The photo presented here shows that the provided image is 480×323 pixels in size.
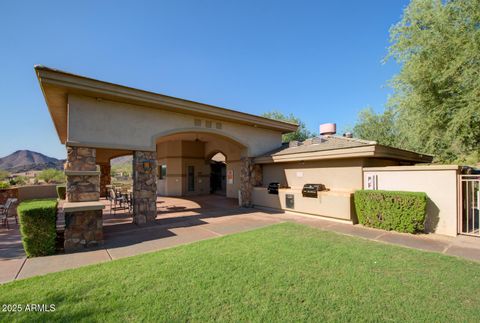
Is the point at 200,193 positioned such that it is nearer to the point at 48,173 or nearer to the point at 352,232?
the point at 352,232

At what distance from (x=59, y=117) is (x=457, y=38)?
1781cm

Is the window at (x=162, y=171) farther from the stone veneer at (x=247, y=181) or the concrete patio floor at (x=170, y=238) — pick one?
the stone veneer at (x=247, y=181)

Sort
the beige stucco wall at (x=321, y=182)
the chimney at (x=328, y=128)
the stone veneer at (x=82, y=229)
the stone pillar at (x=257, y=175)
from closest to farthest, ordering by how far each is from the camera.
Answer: the stone veneer at (x=82, y=229)
the beige stucco wall at (x=321, y=182)
the stone pillar at (x=257, y=175)
the chimney at (x=328, y=128)

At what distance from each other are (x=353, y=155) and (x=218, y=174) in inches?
562

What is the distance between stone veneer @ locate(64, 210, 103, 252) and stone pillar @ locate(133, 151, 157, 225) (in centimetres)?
228

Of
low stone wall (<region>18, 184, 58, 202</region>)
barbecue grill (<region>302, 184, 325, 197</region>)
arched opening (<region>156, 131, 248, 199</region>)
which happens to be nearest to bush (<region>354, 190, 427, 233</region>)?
barbecue grill (<region>302, 184, 325, 197</region>)

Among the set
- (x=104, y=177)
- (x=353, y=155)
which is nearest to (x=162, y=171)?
(x=104, y=177)

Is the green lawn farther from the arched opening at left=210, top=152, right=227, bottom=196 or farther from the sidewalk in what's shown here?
the arched opening at left=210, top=152, right=227, bottom=196

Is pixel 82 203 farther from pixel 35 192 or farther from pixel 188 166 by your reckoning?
pixel 35 192

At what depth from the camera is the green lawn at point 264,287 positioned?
3.04 m

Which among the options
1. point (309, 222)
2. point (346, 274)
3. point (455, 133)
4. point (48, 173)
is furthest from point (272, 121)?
point (48, 173)

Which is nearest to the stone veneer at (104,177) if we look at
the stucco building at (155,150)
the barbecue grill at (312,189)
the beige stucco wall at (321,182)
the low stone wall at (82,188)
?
the stucco building at (155,150)

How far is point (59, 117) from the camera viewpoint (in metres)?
10.3

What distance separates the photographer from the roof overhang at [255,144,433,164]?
815cm
